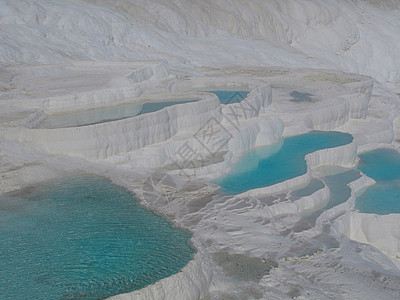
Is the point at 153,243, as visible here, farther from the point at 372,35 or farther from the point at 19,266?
the point at 372,35

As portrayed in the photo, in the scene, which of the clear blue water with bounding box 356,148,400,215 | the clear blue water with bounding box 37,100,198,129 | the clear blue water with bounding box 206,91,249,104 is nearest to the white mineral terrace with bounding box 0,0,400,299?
the clear blue water with bounding box 37,100,198,129

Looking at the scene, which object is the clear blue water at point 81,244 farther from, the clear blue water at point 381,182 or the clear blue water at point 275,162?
the clear blue water at point 381,182

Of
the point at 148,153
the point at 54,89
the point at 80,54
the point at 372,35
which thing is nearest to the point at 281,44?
the point at 372,35

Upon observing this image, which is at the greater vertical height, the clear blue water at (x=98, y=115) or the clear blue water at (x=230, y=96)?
the clear blue water at (x=230, y=96)

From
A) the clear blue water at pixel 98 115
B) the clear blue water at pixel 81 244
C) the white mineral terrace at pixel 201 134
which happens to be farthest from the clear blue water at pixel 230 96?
the clear blue water at pixel 81 244

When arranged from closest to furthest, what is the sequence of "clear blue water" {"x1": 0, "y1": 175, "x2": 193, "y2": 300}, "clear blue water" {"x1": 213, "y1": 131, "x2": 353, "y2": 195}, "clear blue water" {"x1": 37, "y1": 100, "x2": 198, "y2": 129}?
"clear blue water" {"x1": 0, "y1": 175, "x2": 193, "y2": 300} → "clear blue water" {"x1": 213, "y1": 131, "x2": 353, "y2": 195} → "clear blue water" {"x1": 37, "y1": 100, "x2": 198, "y2": 129}

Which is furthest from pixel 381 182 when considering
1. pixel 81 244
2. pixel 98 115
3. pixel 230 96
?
pixel 81 244

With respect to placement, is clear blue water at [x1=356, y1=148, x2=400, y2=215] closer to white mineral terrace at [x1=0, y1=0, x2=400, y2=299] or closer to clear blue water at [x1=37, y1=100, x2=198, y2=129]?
white mineral terrace at [x1=0, y1=0, x2=400, y2=299]
